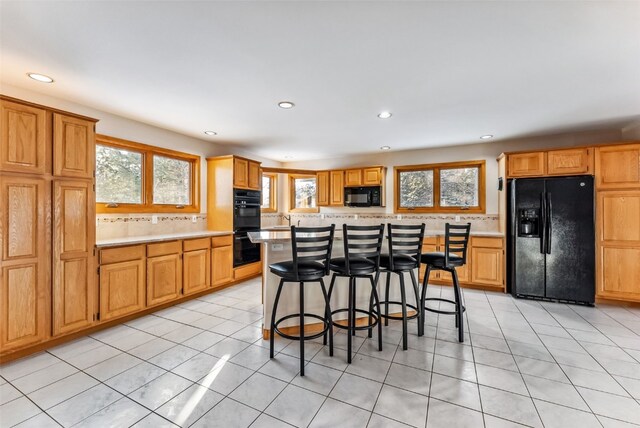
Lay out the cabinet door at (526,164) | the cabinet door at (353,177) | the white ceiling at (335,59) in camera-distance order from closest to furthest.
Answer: the white ceiling at (335,59) → the cabinet door at (526,164) → the cabinet door at (353,177)

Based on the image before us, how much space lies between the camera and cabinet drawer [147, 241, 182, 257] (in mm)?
3281

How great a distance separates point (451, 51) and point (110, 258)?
3605 millimetres

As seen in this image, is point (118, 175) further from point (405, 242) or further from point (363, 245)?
point (405, 242)

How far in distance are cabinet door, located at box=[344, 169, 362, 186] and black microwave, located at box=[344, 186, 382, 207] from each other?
0.11m

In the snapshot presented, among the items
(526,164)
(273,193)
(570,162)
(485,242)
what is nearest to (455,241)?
(485,242)

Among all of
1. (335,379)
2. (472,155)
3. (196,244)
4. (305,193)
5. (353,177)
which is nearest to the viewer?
(335,379)

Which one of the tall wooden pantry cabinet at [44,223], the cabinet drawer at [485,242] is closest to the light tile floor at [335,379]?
the tall wooden pantry cabinet at [44,223]

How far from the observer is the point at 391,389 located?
1936 millimetres

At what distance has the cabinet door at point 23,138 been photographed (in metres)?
2.23

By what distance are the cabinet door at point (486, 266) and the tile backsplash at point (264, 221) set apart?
0.63 metres

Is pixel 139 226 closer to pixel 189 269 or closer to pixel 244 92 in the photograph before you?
pixel 189 269

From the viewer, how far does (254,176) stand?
5004 millimetres

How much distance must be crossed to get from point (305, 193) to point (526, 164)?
13.5ft

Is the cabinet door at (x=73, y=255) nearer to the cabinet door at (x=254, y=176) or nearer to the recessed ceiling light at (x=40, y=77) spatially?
the recessed ceiling light at (x=40, y=77)
